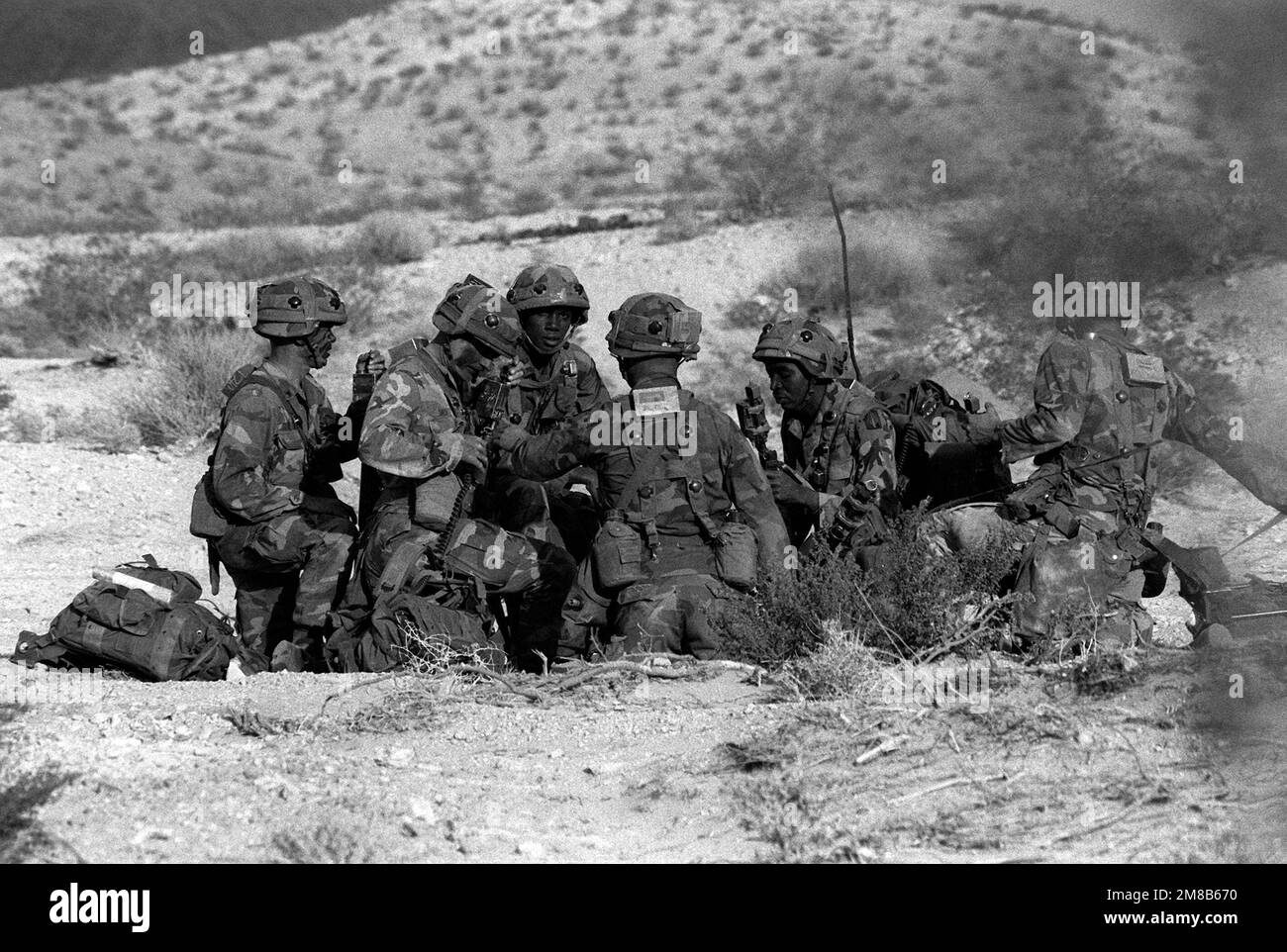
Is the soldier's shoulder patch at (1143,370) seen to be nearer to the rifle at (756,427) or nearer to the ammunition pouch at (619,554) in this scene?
the rifle at (756,427)

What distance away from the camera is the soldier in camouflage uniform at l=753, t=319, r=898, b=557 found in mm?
7676

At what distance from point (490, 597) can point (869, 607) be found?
2.10 m

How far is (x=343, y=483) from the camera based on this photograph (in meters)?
12.1

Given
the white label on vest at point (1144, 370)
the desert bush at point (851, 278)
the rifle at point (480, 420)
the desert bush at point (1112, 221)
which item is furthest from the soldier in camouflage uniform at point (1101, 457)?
the desert bush at point (851, 278)

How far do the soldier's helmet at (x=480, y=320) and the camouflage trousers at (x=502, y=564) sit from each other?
34.5 inches

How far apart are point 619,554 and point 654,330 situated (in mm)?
1021

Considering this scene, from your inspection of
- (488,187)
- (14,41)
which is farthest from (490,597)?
(14,41)

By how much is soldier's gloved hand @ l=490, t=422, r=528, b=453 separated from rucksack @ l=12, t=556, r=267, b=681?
166cm

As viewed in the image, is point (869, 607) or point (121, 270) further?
point (121, 270)

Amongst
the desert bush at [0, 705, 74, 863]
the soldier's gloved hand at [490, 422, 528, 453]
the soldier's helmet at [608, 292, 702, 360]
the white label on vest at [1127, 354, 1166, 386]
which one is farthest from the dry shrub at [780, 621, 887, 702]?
the desert bush at [0, 705, 74, 863]

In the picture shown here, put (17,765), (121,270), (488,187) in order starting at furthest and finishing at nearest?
(488,187)
(121,270)
(17,765)

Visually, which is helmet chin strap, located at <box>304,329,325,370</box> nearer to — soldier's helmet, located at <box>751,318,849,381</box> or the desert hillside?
the desert hillside

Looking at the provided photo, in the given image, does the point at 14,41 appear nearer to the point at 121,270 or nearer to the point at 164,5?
the point at 164,5

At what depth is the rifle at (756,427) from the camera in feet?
25.6
